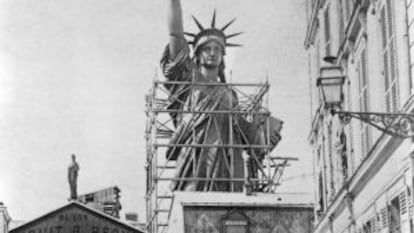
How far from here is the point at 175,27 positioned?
49.2 meters

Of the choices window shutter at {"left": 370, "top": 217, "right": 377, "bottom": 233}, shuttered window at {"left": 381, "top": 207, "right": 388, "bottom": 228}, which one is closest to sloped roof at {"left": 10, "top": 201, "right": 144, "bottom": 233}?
window shutter at {"left": 370, "top": 217, "right": 377, "bottom": 233}

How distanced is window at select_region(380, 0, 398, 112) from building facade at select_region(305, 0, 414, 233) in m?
0.01

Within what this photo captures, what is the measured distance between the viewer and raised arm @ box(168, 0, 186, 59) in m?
48.8

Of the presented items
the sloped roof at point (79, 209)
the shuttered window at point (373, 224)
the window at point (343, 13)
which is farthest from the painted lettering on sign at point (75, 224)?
the shuttered window at point (373, 224)

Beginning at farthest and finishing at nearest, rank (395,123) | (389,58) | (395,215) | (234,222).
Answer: (234,222) < (389,58) < (395,215) < (395,123)

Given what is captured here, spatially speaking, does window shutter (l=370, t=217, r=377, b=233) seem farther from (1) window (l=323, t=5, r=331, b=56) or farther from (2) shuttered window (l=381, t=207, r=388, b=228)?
(1) window (l=323, t=5, r=331, b=56)

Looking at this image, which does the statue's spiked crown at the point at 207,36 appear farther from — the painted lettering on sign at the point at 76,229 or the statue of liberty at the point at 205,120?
the painted lettering on sign at the point at 76,229

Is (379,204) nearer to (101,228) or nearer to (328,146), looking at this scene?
(328,146)

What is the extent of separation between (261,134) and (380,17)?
30599 millimetres

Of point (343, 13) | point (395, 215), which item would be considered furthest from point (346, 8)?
point (395, 215)

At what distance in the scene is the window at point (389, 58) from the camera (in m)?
18.9

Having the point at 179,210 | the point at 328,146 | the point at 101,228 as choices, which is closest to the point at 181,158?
the point at 179,210

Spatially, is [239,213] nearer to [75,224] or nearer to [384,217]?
[75,224]

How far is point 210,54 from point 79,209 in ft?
88.4
